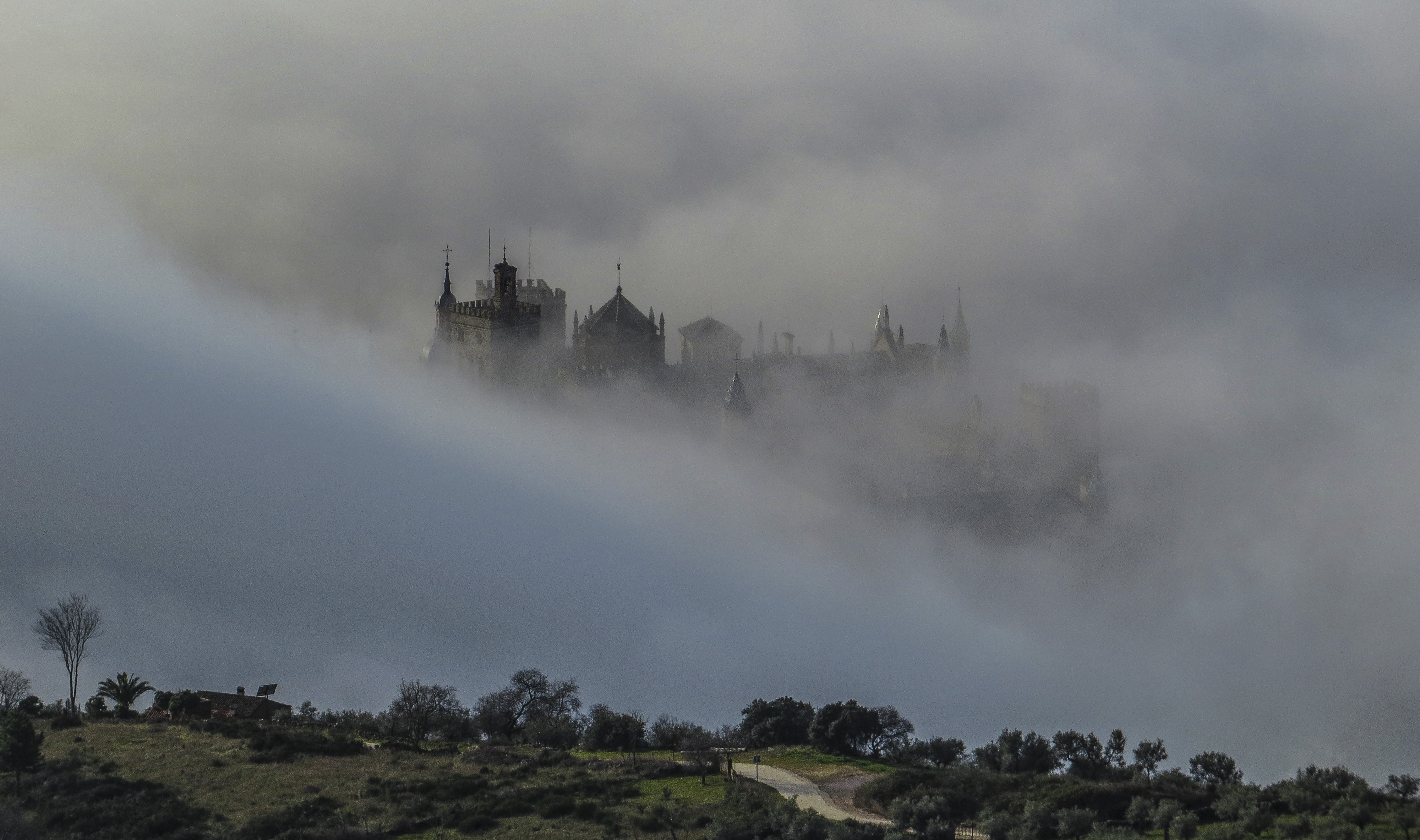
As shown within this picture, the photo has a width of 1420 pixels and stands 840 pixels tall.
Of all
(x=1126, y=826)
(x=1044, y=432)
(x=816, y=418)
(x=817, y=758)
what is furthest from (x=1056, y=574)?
(x=1126, y=826)

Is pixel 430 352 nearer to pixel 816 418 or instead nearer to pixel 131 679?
pixel 816 418

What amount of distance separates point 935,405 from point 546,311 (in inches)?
1454

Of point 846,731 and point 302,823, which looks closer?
point 302,823

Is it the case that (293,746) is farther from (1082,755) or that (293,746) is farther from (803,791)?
(1082,755)

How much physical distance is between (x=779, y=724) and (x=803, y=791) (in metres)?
8.57

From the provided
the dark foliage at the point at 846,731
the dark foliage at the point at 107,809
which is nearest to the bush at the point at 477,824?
the dark foliage at the point at 107,809

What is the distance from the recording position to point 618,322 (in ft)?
327

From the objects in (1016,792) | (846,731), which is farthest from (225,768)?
(1016,792)

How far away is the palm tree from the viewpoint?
5197 centimetres

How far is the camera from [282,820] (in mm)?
37188

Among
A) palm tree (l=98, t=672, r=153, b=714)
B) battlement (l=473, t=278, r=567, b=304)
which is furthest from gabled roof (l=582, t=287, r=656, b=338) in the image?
palm tree (l=98, t=672, r=153, b=714)

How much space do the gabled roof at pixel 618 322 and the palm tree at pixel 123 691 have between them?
168 ft

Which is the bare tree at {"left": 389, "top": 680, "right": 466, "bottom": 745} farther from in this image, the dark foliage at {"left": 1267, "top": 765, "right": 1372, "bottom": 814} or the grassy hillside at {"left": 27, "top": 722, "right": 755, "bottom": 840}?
the dark foliage at {"left": 1267, "top": 765, "right": 1372, "bottom": 814}

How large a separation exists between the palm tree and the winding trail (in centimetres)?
2473
